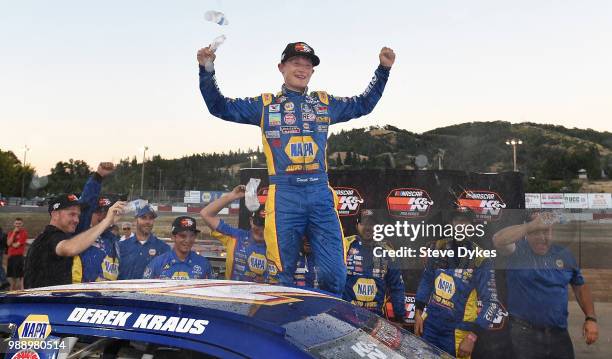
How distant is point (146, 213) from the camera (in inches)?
173

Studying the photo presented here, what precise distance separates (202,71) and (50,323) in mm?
1963

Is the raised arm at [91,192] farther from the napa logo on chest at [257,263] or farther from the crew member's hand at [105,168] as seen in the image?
the napa logo on chest at [257,263]

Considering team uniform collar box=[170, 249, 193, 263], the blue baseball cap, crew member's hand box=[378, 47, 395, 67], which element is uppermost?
crew member's hand box=[378, 47, 395, 67]

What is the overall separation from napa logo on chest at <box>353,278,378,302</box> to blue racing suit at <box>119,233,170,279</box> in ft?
5.87

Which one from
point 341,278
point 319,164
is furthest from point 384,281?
point 319,164

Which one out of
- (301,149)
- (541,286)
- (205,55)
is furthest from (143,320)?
(541,286)

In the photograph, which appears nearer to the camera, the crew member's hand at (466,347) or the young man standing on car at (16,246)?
the crew member's hand at (466,347)

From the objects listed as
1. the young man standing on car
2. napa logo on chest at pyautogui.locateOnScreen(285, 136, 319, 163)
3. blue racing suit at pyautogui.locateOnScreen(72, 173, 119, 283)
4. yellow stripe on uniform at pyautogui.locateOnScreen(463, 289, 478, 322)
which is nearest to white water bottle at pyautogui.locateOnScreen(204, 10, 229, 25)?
napa logo on chest at pyautogui.locateOnScreen(285, 136, 319, 163)

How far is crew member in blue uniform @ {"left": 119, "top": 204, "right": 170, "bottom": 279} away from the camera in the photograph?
439 centimetres

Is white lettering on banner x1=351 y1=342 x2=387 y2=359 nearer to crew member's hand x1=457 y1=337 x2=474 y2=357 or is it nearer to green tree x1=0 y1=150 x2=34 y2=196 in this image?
crew member's hand x1=457 y1=337 x2=474 y2=357

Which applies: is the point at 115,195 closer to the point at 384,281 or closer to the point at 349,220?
the point at 349,220

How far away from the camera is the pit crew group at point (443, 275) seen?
3.96 m

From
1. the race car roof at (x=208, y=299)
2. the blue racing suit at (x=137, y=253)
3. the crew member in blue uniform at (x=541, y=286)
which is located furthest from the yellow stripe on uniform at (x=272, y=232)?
the crew member in blue uniform at (x=541, y=286)

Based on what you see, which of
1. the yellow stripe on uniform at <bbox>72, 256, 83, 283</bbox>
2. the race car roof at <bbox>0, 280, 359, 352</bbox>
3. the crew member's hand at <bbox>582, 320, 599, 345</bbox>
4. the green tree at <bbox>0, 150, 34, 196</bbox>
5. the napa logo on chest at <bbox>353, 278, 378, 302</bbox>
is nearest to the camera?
the race car roof at <bbox>0, 280, 359, 352</bbox>
